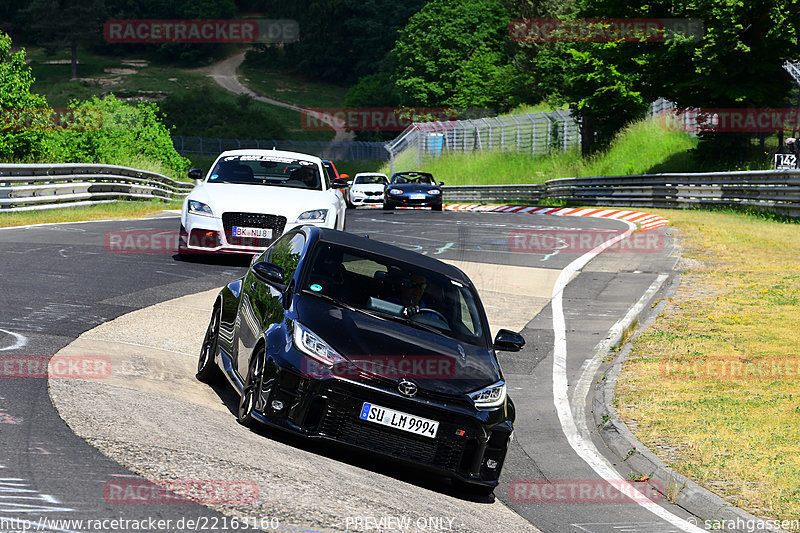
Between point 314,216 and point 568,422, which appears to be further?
point 314,216

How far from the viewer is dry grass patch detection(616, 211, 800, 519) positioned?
807 centimetres

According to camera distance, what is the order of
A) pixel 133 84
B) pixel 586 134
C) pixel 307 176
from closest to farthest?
pixel 307 176, pixel 586 134, pixel 133 84

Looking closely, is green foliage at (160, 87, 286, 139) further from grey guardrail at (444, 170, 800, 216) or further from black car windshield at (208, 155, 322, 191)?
black car windshield at (208, 155, 322, 191)

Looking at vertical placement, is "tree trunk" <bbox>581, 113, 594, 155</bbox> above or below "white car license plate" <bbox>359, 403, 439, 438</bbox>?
above

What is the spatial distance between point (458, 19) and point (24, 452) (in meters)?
94.2

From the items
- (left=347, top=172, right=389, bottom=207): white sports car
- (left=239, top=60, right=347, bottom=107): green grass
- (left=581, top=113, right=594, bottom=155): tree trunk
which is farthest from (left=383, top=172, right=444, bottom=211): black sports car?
(left=239, top=60, right=347, bottom=107): green grass

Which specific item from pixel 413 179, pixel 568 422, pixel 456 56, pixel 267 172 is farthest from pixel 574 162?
pixel 568 422

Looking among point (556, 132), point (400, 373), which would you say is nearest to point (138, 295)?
point (400, 373)

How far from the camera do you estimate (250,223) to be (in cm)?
1569

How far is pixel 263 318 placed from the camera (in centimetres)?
784

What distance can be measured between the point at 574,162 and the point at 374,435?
50.0 m

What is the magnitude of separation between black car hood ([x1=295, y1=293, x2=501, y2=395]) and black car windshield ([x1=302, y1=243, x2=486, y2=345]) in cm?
17

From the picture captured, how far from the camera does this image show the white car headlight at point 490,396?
7.22 m

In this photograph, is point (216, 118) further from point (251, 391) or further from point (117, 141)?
point (251, 391)
